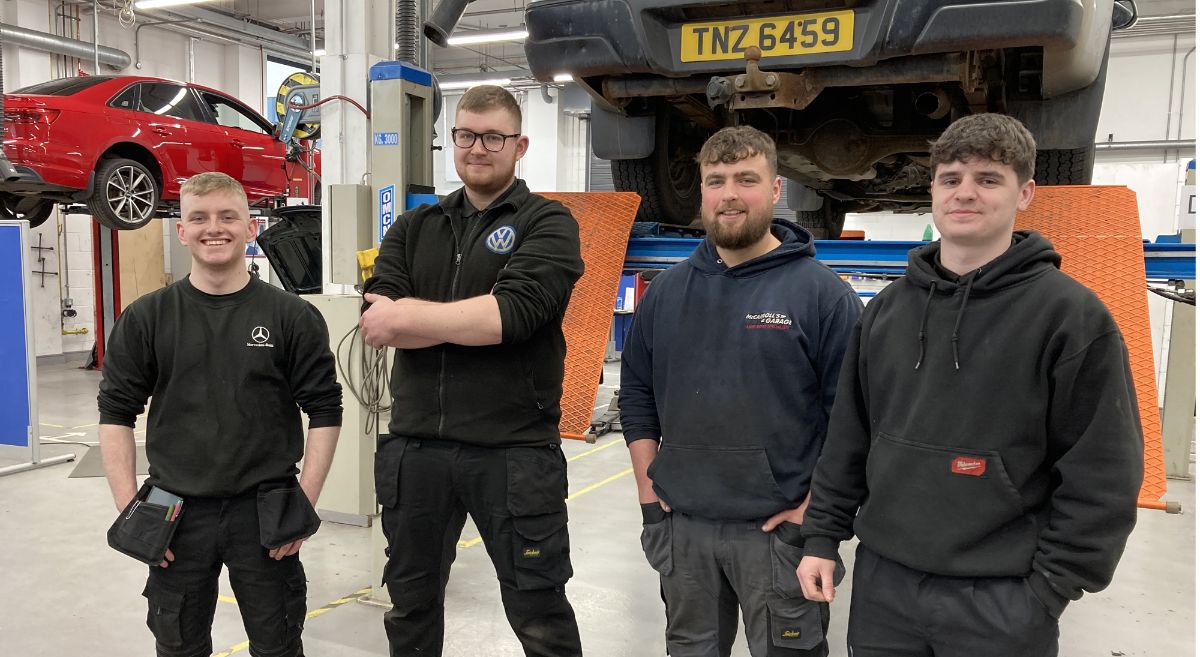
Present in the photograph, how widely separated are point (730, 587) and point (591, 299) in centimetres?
118

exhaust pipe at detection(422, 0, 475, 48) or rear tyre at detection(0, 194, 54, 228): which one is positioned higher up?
exhaust pipe at detection(422, 0, 475, 48)

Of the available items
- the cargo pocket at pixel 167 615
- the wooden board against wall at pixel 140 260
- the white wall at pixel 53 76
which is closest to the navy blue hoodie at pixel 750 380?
the cargo pocket at pixel 167 615

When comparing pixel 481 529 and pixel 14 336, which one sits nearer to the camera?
pixel 481 529

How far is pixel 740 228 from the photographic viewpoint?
1765 mm

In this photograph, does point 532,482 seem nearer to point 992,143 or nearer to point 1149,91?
point 992,143

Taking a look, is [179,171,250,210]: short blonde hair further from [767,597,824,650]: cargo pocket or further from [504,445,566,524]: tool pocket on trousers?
[767,597,824,650]: cargo pocket

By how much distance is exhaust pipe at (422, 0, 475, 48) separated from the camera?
2.86m

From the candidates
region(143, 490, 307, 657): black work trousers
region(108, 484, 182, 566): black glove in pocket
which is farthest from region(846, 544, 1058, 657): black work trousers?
region(108, 484, 182, 566): black glove in pocket

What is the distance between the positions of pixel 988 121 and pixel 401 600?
5.24 ft

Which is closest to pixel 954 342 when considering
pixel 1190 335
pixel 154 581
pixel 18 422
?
pixel 154 581

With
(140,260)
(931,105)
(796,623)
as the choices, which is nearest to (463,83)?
(140,260)

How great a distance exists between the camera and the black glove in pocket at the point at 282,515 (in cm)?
183

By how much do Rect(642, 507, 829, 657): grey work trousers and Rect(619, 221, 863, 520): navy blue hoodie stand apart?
53mm

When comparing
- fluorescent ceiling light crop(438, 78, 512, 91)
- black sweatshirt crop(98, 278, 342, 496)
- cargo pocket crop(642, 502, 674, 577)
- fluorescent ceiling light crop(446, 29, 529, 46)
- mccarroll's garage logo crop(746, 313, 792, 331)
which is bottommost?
cargo pocket crop(642, 502, 674, 577)
